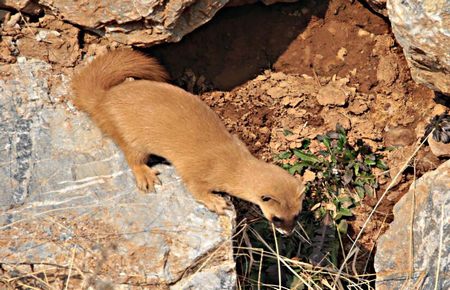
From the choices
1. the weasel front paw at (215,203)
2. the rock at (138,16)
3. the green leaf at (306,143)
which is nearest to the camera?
the weasel front paw at (215,203)

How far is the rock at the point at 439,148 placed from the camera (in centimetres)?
504

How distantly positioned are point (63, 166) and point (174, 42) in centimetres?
115

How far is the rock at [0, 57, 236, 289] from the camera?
4.20 metres

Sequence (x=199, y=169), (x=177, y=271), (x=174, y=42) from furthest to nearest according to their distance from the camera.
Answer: (x=174, y=42) → (x=199, y=169) → (x=177, y=271)

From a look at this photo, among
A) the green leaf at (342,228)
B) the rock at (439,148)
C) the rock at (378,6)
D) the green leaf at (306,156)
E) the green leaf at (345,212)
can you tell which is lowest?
the green leaf at (342,228)

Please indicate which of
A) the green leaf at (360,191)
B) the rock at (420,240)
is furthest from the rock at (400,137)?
the rock at (420,240)

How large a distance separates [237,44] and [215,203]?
4.41 ft

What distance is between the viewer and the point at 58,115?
4.79m

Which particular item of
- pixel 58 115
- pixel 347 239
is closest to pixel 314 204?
pixel 347 239

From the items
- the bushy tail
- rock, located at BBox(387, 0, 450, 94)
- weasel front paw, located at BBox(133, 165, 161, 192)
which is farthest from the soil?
weasel front paw, located at BBox(133, 165, 161, 192)

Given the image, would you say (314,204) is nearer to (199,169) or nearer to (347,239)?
(347,239)

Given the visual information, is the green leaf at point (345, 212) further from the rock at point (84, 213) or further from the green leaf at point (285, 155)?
the rock at point (84, 213)

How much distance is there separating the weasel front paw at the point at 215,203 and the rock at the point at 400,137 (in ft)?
4.48

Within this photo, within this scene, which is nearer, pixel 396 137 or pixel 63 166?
pixel 63 166
